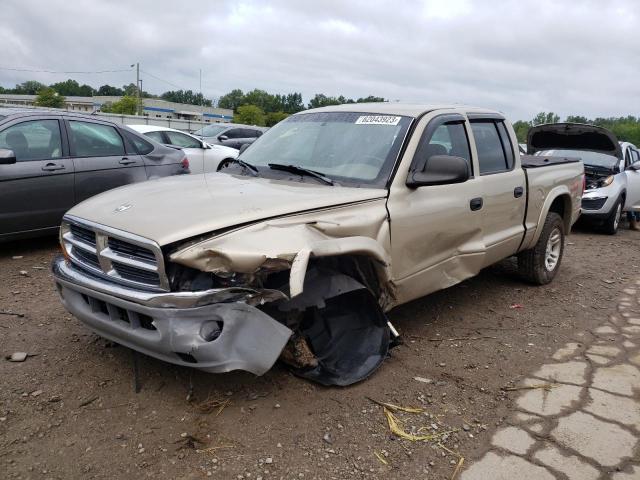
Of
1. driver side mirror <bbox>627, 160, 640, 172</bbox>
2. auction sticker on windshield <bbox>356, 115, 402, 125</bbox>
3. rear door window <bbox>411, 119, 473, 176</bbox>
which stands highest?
auction sticker on windshield <bbox>356, 115, 402, 125</bbox>

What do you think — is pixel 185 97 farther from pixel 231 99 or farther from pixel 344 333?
pixel 344 333

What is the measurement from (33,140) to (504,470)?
540cm

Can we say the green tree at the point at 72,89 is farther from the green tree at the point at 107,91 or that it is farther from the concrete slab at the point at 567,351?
the concrete slab at the point at 567,351

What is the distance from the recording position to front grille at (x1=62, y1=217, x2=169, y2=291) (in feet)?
8.62

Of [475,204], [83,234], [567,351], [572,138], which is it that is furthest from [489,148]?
[572,138]

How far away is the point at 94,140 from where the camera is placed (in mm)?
6176

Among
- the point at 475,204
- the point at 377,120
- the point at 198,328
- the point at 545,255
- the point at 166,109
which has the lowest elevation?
the point at 545,255

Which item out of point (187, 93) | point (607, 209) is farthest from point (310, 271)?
point (187, 93)

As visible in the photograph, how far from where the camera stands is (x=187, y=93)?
375 ft

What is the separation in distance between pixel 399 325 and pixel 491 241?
1.05 meters

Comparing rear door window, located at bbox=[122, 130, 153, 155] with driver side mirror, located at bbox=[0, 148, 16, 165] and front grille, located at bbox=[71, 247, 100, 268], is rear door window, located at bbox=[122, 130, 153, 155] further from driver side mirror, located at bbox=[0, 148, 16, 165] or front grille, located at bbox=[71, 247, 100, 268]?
front grille, located at bbox=[71, 247, 100, 268]

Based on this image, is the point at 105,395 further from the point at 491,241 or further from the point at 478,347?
the point at 491,241

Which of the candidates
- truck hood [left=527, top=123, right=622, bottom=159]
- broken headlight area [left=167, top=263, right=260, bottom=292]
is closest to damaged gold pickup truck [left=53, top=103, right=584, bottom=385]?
broken headlight area [left=167, top=263, right=260, bottom=292]

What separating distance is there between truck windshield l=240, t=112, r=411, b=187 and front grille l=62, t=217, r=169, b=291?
1367 millimetres
